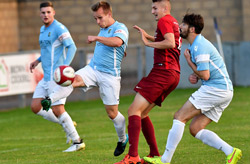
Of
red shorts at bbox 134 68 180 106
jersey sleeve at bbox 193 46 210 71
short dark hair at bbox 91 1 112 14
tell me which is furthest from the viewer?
short dark hair at bbox 91 1 112 14

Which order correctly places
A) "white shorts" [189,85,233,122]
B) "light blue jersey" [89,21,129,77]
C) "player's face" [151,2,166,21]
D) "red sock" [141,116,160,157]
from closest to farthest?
"white shorts" [189,85,233,122], "player's face" [151,2,166,21], "red sock" [141,116,160,157], "light blue jersey" [89,21,129,77]

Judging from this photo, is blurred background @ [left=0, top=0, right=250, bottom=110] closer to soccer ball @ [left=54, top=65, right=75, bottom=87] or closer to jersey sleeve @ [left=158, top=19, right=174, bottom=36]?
soccer ball @ [left=54, top=65, right=75, bottom=87]

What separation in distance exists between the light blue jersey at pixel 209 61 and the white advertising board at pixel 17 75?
33.7ft

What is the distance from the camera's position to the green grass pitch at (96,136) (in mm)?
9117

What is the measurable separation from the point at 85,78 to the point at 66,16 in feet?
60.4

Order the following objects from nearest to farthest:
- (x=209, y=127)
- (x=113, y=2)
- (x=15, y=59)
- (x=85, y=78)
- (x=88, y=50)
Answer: (x=85, y=78) < (x=209, y=127) < (x=15, y=59) < (x=88, y=50) < (x=113, y=2)

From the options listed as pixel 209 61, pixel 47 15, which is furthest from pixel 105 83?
pixel 47 15

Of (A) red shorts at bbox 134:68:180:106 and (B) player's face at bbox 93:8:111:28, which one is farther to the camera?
(B) player's face at bbox 93:8:111:28

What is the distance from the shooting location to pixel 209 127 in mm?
12312

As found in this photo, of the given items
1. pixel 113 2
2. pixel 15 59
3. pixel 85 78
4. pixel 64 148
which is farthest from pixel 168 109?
pixel 113 2

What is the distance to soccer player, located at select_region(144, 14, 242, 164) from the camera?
7547 mm

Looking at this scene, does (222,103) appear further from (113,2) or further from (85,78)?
(113,2)

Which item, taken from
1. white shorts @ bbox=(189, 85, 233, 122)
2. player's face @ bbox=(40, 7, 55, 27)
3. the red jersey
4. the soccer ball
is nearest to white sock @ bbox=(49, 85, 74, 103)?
the soccer ball

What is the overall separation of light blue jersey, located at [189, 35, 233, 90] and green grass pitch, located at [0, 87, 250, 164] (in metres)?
1.19
